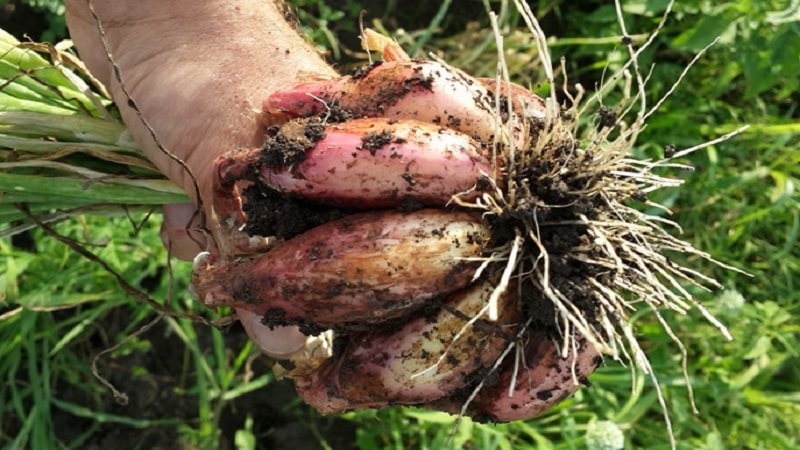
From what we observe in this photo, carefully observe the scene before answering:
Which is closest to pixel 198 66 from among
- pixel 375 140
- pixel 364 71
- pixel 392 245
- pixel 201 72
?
pixel 201 72

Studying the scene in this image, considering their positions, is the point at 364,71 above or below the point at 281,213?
above

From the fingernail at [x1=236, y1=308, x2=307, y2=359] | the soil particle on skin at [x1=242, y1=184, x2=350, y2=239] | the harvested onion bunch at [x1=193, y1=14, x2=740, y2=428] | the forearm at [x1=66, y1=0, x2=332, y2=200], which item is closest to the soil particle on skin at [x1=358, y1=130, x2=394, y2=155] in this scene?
the harvested onion bunch at [x1=193, y1=14, x2=740, y2=428]

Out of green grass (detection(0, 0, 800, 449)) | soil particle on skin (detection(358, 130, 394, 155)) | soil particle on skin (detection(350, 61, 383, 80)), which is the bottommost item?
green grass (detection(0, 0, 800, 449))

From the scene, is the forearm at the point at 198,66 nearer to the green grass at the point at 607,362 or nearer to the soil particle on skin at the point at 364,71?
the soil particle on skin at the point at 364,71

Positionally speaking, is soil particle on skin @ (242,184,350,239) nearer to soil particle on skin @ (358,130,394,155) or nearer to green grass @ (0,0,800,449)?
soil particle on skin @ (358,130,394,155)

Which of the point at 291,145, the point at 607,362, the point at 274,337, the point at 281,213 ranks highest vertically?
the point at 291,145

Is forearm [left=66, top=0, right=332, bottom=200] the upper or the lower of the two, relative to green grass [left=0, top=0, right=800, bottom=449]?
upper

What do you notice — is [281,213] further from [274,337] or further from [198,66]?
[198,66]

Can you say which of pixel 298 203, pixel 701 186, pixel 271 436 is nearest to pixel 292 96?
pixel 298 203
